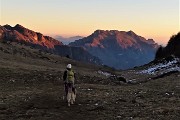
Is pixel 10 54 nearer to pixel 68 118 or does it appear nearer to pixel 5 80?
pixel 5 80

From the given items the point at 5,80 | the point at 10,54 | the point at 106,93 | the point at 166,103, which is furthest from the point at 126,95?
the point at 10,54

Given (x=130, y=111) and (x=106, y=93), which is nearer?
(x=130, y=111)

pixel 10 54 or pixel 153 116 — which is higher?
pixel 10 54

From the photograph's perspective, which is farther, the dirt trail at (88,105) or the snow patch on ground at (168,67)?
the snow patch on ground at (168,67)

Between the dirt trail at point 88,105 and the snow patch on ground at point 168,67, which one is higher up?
the snow patch on ground at point 168,67

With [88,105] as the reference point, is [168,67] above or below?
above

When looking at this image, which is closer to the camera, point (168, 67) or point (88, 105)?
point (88, 105)

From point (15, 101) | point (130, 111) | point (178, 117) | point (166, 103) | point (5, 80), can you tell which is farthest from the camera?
point (5, 80)

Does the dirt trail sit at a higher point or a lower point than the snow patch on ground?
lower

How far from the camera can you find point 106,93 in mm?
33094

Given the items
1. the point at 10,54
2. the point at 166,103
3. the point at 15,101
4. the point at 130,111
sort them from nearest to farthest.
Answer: the point at 130,111
the point at 166,103
the point at 15,101
the point at 10,54

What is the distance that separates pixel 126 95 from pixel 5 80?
14.8m

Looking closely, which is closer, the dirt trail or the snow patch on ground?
the dirt trail

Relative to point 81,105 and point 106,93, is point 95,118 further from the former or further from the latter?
point 106,93
